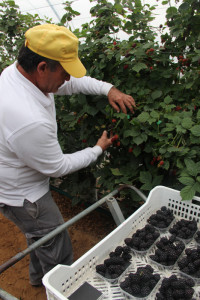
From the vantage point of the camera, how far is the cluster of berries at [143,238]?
1.43 meters

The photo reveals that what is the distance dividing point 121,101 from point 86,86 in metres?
0.35

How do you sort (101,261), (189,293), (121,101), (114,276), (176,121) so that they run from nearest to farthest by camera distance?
(189,293), (114,276), (101,261), (176,121), (121,101)

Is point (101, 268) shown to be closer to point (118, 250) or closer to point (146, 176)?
point (118, 250)

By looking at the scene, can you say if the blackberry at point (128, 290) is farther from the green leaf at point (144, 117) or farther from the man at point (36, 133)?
the green leaf at point (144, 117)

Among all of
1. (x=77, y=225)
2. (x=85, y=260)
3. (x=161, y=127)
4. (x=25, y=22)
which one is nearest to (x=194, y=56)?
(x=161, y=127)

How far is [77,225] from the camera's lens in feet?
10.9

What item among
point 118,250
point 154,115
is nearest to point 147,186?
point 154,115

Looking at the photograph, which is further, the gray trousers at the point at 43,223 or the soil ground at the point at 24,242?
the soil ground at the point at 24,242

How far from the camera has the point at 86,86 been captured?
6.91 feet

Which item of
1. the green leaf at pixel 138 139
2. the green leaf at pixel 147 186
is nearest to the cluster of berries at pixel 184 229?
the green leaf at pixel 147 186

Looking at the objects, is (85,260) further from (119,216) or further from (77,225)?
(77,225)

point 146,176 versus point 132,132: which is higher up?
point 132,132

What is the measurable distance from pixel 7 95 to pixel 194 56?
55.6 inches

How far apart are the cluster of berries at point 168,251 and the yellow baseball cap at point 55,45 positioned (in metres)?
1.07
